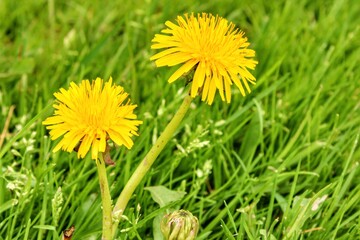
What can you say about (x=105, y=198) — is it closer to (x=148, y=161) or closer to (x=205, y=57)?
(x=148, y=161)

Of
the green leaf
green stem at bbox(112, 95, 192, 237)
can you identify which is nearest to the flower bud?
green stem at bbox(112, 95, 192, 237)

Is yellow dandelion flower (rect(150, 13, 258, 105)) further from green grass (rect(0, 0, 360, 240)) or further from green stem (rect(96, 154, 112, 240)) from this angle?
green grass (rect(0, 0, 360, 240))

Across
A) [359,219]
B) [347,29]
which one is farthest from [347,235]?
[347,29]

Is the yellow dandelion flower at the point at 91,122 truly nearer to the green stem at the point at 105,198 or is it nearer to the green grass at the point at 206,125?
the green stem at the point at 105,198

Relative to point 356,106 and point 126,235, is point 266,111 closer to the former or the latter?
point 356,106

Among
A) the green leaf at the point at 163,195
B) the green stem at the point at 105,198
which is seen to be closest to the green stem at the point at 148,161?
the green stem at the point at 105,198

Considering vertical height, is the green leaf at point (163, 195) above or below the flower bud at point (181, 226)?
above

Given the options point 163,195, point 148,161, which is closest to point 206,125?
point 163,195
